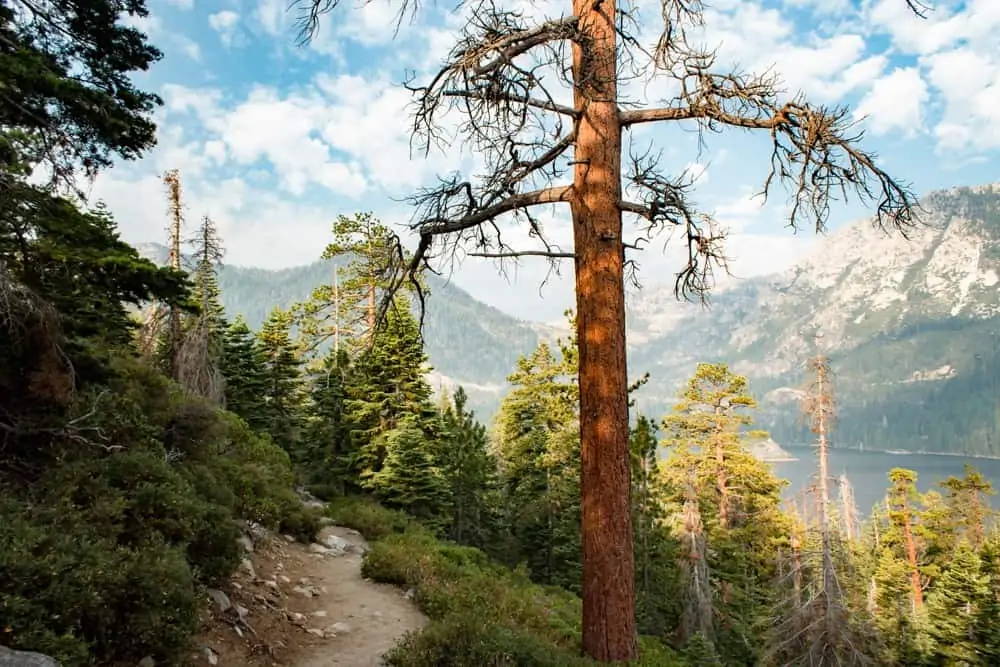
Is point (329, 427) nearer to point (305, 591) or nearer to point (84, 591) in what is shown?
point (305, 591)

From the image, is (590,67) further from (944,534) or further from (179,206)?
(944,534)

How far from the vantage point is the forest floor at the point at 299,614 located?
17.7 feet

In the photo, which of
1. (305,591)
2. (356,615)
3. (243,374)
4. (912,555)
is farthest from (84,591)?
(912,555)

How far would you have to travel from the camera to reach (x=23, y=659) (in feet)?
9.71

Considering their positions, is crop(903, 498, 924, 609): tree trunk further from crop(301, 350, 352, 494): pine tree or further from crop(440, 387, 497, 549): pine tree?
crop(301, 350, 352, 494): pine tree

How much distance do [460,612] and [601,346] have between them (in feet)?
12.8

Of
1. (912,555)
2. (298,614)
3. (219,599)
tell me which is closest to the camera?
(219,599)

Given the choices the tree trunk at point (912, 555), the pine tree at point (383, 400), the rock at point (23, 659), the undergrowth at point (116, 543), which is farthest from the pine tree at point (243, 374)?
the tree trunk at point (912, 555)

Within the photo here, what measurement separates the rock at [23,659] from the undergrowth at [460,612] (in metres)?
2.80

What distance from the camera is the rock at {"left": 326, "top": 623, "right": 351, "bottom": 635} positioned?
663 centimetres

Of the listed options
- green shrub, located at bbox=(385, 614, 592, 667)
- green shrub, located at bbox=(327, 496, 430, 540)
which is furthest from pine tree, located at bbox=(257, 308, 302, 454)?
green shrub, located at bbox=(385, 614, 592, 667)

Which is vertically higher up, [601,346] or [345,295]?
[345,295]

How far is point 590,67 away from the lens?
4641 millimetres

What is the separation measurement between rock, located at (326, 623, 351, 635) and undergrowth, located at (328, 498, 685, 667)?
1.06m
